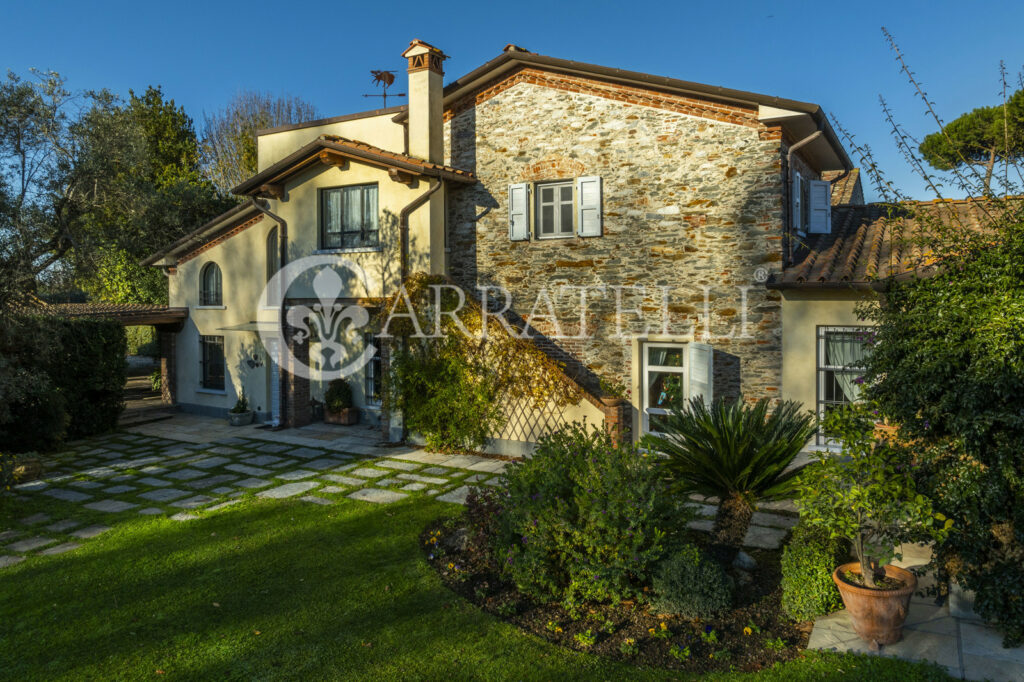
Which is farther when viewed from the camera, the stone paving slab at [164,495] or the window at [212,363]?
the window at [212,363]

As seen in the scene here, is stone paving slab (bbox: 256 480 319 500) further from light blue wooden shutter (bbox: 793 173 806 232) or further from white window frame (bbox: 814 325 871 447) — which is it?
light blue wooden shutter (bbox: 793 173 806 232)

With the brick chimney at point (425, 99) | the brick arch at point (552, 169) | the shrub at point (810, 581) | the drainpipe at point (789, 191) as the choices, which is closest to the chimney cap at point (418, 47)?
the brick chimney at point (425, 99)

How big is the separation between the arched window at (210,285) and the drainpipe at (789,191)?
14178 mm

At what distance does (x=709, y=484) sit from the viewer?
6.60 m

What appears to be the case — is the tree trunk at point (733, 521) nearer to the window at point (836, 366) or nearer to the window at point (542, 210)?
the window at point (836, 366)

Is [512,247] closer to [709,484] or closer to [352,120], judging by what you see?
[352,120]

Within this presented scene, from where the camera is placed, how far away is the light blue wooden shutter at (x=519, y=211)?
13.2 m

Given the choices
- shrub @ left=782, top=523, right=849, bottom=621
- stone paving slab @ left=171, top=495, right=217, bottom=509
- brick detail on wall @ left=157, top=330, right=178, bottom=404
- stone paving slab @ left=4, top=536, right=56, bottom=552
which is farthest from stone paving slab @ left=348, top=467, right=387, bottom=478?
brick detail on wall @ left=157, top=330, right=178, bottom=404

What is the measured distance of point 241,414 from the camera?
15.9 meters

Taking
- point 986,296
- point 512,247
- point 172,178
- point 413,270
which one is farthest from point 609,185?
point 172,178

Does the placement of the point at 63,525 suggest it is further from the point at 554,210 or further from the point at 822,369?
the point at 822,369

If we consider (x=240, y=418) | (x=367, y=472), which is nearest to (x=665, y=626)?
(x=367, y=472)

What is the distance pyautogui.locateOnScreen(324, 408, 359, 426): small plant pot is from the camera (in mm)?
15508

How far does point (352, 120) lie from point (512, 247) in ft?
16.3
